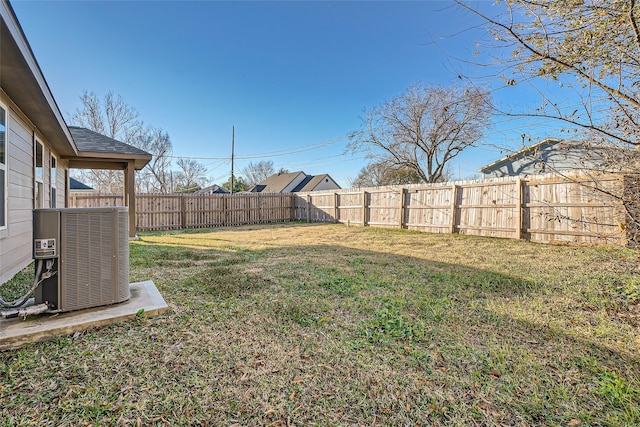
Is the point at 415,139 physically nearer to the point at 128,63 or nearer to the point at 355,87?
the point at 355,87

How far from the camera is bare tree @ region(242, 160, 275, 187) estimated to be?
127 feet

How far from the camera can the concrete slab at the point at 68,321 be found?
1903 millimetres

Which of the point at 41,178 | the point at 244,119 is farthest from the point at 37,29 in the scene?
the point at 244,119

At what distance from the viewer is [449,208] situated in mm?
8875

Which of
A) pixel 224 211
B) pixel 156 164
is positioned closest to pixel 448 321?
pixel 224 211

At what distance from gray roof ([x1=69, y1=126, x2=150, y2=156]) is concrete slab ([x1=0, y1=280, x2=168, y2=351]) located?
655cm

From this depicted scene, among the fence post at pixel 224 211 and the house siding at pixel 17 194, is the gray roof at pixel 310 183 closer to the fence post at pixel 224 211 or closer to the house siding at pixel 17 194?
the fence post at pixel 224 211

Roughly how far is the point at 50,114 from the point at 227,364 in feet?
15.4

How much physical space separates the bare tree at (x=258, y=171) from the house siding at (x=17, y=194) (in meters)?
34.9

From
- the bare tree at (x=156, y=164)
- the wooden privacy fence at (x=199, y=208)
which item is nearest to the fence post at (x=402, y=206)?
the wooden privacy fence at (x=199, y=208)

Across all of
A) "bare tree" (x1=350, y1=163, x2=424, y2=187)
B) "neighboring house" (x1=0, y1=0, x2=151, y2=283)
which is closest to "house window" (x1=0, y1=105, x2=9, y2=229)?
"neighboring house" (x1=0, y1=0, x2=151, y2=283)

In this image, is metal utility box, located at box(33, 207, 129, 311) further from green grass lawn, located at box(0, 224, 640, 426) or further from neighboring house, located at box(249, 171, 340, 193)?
neighboring house, located at box(249, 171, 340, 193)

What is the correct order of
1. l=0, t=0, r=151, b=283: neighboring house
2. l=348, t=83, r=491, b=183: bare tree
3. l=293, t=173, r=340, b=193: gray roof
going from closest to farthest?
l=0, t=0, r=151, b=283: neighboring house < l=348, t=83, r=491, b=183: bare tree < l=293, t=173, r=340, b=193: gray roof

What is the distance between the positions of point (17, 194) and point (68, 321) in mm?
→ 2887
